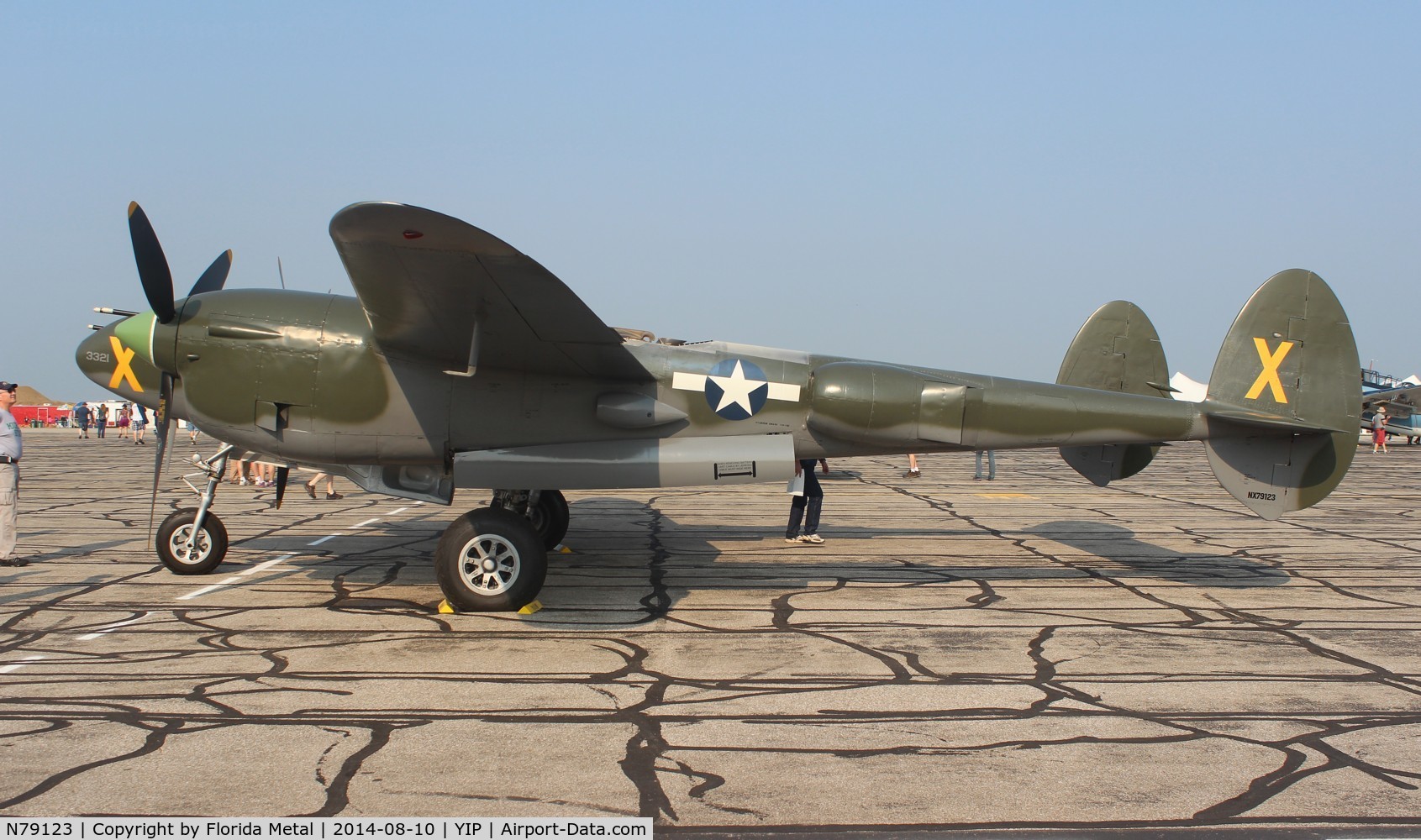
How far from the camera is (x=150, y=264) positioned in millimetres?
8898

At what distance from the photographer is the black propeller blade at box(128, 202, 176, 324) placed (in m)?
8.89

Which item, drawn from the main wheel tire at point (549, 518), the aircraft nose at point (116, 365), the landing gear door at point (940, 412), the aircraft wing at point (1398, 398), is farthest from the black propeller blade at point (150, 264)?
the aircraft wing at point (1398, 398)

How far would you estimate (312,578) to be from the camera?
9984 mm

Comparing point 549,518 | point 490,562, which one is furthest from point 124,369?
point 549,518

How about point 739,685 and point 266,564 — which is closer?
point 739,685

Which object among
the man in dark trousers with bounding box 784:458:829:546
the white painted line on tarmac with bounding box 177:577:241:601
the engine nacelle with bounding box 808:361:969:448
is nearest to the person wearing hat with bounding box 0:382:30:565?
the white painted line on tarmac with bounding box 177:577:241:601

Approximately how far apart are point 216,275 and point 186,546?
2897 mm

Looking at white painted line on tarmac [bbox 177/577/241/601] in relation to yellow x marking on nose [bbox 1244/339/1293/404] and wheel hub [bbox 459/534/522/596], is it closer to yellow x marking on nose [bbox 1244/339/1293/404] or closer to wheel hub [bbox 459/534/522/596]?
wheel hub [bbox 459/534/522/596]

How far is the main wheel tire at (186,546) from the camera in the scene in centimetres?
1004

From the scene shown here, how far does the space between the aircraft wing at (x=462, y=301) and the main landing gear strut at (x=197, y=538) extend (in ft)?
9.34

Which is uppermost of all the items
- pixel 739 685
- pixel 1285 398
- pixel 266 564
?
pixel 1285 398

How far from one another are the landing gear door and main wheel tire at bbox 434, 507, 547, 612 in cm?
375

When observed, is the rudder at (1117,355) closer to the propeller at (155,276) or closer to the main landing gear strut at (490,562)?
the main landing gear strut at (490,562)

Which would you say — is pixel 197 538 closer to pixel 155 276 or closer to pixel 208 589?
pixel 208 589
